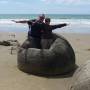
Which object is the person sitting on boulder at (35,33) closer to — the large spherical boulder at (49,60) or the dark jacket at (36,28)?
the dark jacket at (36,28)

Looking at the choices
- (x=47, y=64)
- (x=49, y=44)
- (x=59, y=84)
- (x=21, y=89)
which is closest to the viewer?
(x=21, y=89)

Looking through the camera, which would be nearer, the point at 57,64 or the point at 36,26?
the point at 57,64

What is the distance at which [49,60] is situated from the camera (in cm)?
835

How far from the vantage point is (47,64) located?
8.35 metres

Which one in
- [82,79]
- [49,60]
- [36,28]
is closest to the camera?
[82,79]

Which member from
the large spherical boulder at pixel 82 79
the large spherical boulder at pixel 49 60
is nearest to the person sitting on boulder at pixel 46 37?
the large spherical boulder at pixel 49 60

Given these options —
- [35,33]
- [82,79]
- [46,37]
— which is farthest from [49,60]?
[82,79]

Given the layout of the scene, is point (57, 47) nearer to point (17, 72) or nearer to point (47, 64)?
point (47, 64)

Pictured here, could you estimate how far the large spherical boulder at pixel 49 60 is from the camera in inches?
329

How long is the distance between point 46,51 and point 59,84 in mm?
1160

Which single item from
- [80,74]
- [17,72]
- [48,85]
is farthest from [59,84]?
[80,74]

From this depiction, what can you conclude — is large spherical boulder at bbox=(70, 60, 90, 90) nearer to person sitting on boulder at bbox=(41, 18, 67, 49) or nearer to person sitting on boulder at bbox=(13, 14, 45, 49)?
person sitting on boulder at bbox=(41, 18, 67, 49)

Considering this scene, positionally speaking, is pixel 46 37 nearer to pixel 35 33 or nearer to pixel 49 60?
pixel 35 33

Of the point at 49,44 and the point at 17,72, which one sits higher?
the point at 49,44
